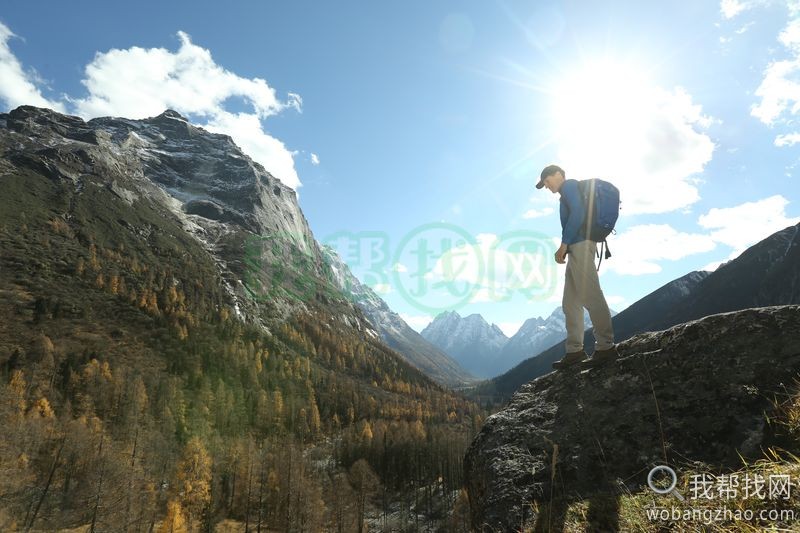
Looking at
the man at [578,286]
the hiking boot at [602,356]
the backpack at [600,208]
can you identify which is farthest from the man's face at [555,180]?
the hiking boot at [602,356]

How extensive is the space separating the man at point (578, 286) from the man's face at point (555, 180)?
4.9 inches

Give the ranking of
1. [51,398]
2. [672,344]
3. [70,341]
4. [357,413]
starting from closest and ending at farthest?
[672,344] → [51,398] → [70,341] → [357,413]

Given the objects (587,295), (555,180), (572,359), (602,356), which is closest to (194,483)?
(572,359)

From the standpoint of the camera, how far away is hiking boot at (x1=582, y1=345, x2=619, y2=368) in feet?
21.5

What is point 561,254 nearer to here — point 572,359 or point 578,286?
point 578,286

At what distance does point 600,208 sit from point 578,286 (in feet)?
4.66

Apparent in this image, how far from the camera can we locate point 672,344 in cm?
579

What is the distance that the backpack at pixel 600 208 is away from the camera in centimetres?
697

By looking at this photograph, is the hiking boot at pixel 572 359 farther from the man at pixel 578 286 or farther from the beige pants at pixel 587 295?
the beige pants at pixel 587 295

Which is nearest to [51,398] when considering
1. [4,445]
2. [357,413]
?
[4,445]

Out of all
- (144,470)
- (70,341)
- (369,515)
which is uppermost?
(70,341)

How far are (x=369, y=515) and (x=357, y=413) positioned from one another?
2824 inches

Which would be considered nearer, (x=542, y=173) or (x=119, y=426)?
(x=542, y=173)

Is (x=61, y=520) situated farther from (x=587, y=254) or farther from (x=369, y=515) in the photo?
(x=587, y=254)
